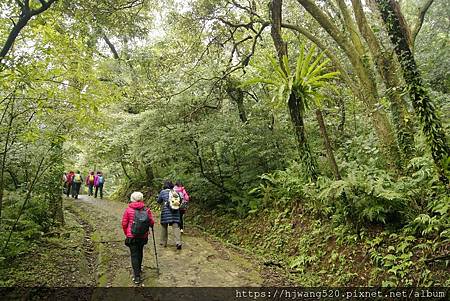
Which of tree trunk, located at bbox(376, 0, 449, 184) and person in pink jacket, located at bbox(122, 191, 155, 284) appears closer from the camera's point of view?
tree trunk, located at bbox(376, 0, 449, 184)

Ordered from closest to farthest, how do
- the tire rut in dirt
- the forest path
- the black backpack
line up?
the black backpack < the forest path < the tire rut in dirt

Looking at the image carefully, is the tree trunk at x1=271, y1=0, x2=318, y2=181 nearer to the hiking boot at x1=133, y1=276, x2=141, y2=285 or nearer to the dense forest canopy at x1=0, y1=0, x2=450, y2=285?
the dense forest canopy at x1=0, y1=0, x2=450, y2=285

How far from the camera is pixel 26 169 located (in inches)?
326

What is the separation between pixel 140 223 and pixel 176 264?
1.60 m

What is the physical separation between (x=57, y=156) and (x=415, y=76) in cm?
740

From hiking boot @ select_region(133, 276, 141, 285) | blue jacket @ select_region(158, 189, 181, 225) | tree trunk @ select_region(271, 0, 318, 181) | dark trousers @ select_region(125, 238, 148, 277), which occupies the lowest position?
hiking boot @ select_region(133, 276, 141, 285)

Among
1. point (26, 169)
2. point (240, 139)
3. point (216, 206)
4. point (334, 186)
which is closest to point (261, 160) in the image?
point (240, 139)

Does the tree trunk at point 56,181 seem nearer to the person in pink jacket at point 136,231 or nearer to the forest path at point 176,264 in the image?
the forest path at point 176,264

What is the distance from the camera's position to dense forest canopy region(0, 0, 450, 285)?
550cm

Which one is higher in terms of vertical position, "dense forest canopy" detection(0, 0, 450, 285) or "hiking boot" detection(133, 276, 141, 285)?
"dense forest canopy" detection(0, 0, 450, 285)

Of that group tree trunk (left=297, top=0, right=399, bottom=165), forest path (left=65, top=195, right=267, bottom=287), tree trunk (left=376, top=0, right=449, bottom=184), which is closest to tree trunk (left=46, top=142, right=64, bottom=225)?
forest path (left=65, top=195, right=267, bottom=287)

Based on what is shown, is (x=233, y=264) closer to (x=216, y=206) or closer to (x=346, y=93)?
(x=216, y=206)

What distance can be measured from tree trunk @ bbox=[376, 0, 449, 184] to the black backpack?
4982 millimetres

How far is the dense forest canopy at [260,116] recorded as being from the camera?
5.50 m
